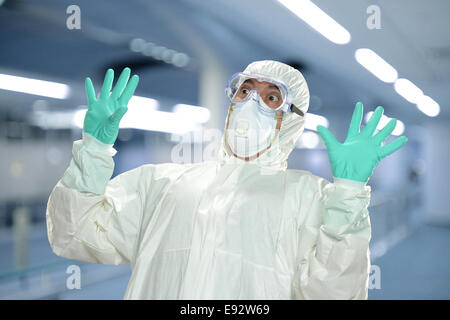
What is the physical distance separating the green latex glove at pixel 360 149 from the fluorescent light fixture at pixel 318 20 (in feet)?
5.39

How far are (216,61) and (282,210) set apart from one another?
10.7 ft

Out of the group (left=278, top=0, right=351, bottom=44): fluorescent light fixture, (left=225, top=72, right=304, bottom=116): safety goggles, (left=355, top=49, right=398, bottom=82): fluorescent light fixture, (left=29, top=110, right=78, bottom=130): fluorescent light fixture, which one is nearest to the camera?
(left=225, top=72, right=304, bottom=116): safety goggles

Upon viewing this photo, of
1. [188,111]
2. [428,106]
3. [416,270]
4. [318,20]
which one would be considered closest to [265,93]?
[318,20]

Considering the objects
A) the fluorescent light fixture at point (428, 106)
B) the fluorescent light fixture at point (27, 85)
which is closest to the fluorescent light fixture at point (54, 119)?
the fluorescent light fixture at point (27, 85)

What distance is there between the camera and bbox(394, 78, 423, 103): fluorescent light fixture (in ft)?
18.2

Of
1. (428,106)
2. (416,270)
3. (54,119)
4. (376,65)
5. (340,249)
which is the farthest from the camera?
(54,119)

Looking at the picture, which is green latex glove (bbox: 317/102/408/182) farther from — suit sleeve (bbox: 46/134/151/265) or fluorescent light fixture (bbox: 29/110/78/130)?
fluorescent light fixture (bbox: 29/110/78/130)

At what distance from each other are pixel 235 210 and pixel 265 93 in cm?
50

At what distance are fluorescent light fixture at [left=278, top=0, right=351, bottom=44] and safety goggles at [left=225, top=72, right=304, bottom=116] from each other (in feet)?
4.33

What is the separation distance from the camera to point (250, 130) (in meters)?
1.53

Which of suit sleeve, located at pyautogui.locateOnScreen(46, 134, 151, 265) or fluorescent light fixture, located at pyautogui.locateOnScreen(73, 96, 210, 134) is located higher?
fluorescent light fixture, located at pyautogui.locateOnScreen(73, 96, 210, 134)

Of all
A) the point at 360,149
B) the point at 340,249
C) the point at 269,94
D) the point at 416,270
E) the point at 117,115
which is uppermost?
the point at 269,94

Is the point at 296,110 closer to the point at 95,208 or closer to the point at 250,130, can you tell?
the point at 250,130
